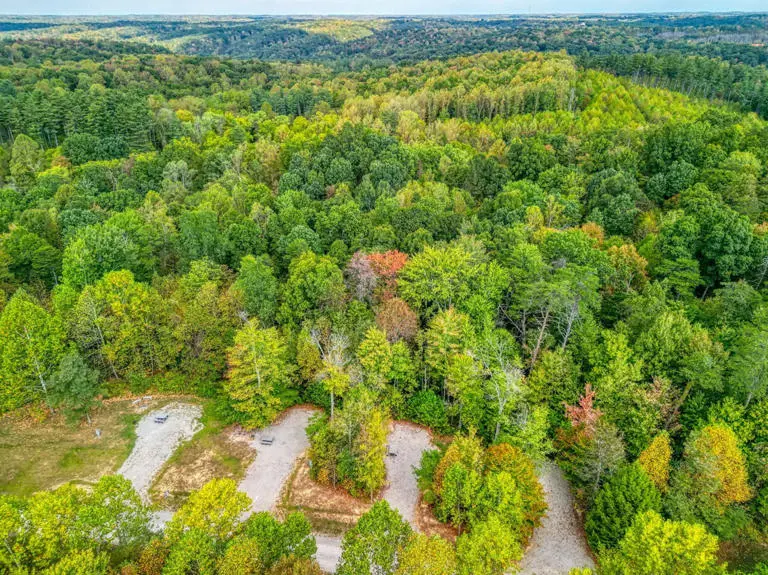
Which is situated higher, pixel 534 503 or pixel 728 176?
pixel 728 176

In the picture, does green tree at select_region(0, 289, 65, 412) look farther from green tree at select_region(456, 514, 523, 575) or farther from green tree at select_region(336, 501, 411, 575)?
green tree at select_region(456, 514, 523, 575)

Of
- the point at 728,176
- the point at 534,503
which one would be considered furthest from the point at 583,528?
the point at 728,176

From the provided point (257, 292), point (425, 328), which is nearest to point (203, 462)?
point (257, 292)

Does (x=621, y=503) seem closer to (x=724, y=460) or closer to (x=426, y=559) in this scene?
(x=724, y=460)

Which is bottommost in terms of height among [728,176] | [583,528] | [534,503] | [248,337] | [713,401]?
[583,528]

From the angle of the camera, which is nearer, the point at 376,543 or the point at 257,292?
the point at 376,543

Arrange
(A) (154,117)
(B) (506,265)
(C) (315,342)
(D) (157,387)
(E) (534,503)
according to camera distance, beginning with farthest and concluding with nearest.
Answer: (A) (154,117) < (B) (506,265) < (D) (157,387) < (C) (315,342) < (E) (534,503)

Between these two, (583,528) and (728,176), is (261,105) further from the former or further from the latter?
(583,528)

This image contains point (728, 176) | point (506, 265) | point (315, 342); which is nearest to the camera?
point (315, 342)
